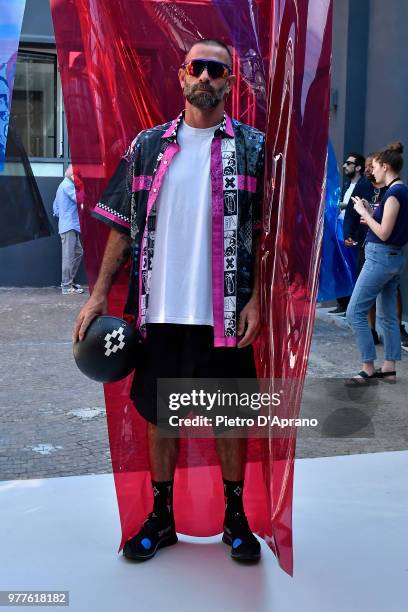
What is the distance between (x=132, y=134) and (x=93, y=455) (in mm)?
2224

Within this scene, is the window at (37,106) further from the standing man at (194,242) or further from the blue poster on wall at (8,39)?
the standing man at (194,242)

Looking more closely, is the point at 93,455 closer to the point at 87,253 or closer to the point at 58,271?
the point at 87,253

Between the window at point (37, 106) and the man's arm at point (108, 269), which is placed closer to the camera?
the man's arm at point (108, 269)

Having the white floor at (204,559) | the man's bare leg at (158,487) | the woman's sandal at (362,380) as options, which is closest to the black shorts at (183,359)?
the man's bare leg at (158,487)

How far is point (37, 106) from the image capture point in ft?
44.7

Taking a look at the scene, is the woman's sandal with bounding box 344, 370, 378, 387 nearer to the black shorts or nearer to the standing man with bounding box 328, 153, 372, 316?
the standing man with bounding box 328, 153, 372, 316

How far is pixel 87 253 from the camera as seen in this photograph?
2.96 metres

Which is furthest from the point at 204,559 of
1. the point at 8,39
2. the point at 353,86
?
the point at 353,86

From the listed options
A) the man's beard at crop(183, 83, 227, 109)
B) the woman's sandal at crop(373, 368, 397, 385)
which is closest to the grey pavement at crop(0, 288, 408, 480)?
the woman's sandal at crop(373, 368, 397, 385)

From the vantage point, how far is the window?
43.7 ft

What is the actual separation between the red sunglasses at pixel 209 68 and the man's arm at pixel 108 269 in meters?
0.64

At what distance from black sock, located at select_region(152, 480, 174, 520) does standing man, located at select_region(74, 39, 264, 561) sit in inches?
3.5

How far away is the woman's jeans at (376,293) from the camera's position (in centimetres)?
623

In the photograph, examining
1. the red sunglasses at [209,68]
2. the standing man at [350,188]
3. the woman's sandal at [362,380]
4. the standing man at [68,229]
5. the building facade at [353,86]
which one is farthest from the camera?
the standing man at [68,229]
